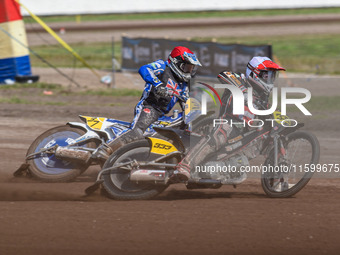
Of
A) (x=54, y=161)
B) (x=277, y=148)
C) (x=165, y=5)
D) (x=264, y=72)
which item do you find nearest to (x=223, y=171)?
(x=277, y=148)

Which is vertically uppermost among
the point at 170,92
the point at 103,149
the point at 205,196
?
the point at 170,92

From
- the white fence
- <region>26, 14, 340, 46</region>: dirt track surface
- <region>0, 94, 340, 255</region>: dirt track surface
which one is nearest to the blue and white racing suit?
<region>0, 94, 340, 255</region>: dirt track surface

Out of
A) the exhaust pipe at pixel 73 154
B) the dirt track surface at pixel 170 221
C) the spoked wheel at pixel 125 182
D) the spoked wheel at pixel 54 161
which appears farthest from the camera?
the spoked wheel at pixel 54 161

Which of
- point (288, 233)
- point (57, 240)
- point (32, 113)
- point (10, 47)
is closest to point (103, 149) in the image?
point (57, 240)

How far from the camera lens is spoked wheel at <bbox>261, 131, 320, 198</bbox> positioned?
7137mm

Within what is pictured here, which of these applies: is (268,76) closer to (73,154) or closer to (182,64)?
(182,64)

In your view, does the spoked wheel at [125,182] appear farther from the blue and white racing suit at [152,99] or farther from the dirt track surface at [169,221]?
the blue and white racing suit at [152,99]

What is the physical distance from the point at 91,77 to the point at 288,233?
60.1 feet

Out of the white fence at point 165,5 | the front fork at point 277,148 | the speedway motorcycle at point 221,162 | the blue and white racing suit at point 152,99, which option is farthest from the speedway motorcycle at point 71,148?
the white fence at point 165,5

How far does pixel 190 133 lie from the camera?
7.40 m

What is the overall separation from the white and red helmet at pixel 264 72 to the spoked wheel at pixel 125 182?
1605 millimetres

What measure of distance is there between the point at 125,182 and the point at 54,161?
1410mm

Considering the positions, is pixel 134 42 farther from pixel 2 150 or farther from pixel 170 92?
pixel 170 92

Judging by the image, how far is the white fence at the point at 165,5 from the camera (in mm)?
41906
